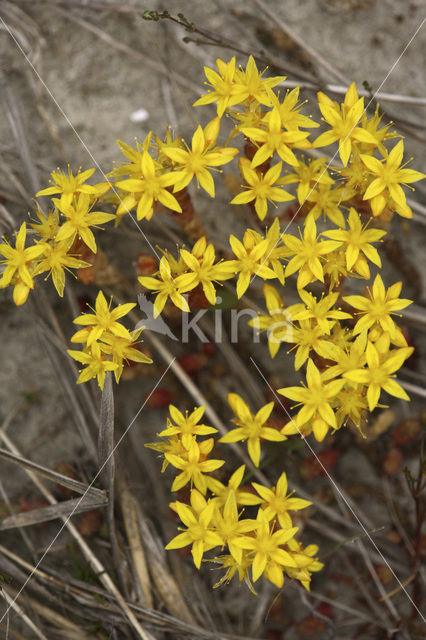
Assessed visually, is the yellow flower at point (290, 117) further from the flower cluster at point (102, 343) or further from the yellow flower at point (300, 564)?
the yellow flower at point (300, 564)

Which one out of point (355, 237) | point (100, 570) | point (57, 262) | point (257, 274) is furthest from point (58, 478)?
point (355, 237)

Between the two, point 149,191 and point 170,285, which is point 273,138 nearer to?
point 149,191

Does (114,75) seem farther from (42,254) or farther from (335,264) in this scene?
(335,264)

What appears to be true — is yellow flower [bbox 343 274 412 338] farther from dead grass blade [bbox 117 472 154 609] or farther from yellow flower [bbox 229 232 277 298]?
dead grass blade [bbox 117 472 154 609]

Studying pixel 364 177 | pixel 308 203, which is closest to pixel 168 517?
pixel 308 203

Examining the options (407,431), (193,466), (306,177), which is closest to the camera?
(193,466)

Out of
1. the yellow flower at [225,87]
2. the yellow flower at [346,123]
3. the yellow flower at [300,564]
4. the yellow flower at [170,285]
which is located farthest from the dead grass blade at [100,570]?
the yellow flower at [346,123]
